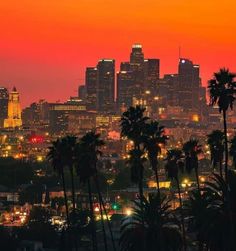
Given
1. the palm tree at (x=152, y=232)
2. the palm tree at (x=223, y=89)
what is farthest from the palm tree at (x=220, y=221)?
the palm tree at (x=152, y=232)

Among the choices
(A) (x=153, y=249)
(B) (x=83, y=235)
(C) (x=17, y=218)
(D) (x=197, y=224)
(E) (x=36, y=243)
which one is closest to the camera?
(D) (x=197, y=224)

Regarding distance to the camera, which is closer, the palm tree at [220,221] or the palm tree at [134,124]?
the palm tree at [220,221]

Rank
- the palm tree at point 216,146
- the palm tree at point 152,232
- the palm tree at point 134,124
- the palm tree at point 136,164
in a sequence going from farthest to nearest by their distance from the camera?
the palm tree at point 216,146 < the palm tree at point 152,232 < the palm tree at point 136,164 < the palm tree at point 134,124

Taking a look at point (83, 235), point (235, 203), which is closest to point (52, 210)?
point (83, 235)

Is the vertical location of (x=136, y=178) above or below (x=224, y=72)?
below

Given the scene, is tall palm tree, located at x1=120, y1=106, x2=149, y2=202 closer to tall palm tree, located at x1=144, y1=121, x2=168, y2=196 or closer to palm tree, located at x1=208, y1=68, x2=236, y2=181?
tall palm tree, located at x1=144, y1=121, x2=168, y2=196

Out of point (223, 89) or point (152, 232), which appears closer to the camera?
point (223, 89)

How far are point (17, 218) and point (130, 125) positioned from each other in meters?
96.4

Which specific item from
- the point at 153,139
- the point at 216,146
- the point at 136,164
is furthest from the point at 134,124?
the point at 216,146

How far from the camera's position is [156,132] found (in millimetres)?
78125

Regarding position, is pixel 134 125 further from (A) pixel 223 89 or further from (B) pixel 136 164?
(A) pixel 223 89

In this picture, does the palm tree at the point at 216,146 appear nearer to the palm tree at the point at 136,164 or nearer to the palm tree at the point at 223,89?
the palm tree at the point at 136,164

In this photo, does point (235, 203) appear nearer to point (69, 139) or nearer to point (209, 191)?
point (209, 191)

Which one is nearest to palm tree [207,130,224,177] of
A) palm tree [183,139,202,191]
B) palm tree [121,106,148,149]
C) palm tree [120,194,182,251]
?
palm tree [183,139,202,191]
